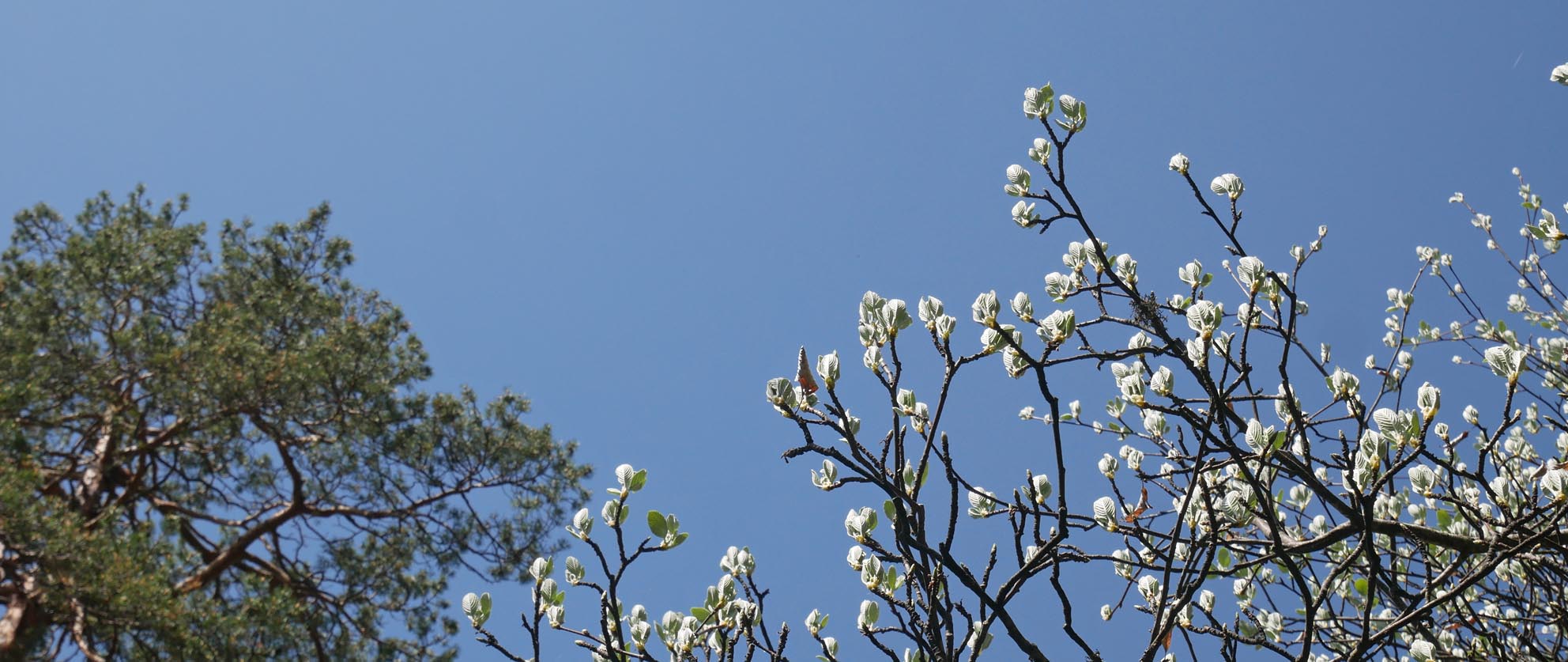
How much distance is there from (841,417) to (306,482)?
6262 mm

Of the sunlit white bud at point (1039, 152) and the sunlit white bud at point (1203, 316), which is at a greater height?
the sunlit white bud at point (1039, 152)

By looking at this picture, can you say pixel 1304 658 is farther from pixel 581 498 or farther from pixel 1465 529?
pixel 581 498

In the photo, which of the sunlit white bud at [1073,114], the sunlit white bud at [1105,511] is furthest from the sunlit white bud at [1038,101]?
the sunlit white bud at [1105,511]

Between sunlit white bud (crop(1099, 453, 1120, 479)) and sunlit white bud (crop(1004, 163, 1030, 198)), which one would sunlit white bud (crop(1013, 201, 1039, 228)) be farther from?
sunlit white bud (crop(1099, 453, 1120, 479))

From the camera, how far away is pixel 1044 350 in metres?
1.48

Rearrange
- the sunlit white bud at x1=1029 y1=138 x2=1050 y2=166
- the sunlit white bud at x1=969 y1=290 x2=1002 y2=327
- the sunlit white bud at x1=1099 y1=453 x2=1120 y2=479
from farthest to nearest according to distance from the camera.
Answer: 1. the sunlit white bud at x1=1099 y1=453 x2=1120 y2=479
2. the sunlit white bud at x1=1029 y1=138 x2=1050 y2=166
3. the sunlit white bud at x1=969 y1=290 x2=1002 y2=327

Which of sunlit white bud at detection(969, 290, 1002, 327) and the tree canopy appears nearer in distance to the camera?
sunlit white bud at detection(969, 290, 1002, 327)

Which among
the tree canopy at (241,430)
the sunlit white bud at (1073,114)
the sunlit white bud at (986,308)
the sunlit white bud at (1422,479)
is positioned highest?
the tree canopy at (241,430)

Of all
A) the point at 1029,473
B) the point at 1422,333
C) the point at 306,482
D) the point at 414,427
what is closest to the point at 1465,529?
the point at 1422,333

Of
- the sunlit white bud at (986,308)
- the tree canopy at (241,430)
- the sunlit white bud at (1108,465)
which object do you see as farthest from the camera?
the tree canopy at (241,430)

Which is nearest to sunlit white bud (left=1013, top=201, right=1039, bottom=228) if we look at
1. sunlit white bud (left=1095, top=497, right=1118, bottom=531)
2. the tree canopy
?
sunlit white bud (left=1095, top=497, right=1118, bottom=531)

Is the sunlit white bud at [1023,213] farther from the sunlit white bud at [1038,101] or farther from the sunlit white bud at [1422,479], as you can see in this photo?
the sunlit white bud at [1422,479]

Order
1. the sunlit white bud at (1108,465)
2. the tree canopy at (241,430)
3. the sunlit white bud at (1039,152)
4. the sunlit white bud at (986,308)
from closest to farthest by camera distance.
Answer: the sunlit white bud at (986,308) → the sunlit white bud at (1039,152) → the sunlit white bud at (1108,465) → the tree canopy at (241,430)

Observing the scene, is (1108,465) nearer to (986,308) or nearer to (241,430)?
(986,308)
